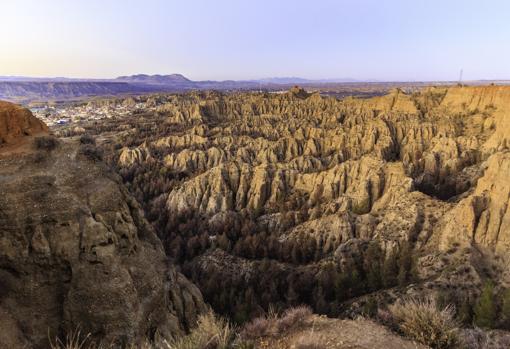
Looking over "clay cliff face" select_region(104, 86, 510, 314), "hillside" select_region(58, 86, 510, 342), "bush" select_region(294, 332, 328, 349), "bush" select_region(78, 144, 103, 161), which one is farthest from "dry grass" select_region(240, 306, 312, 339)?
"clay cliff face" select_region(104, 86, 510, 314)

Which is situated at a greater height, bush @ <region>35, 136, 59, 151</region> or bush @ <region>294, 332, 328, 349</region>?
bush @ <region>35, 136, 59, 151</region>

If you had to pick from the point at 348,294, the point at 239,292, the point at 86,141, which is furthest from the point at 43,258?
the point at 348,294

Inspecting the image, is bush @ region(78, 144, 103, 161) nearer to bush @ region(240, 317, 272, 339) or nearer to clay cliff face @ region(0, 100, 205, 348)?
clay cliff face @ region(0, 100, 205, 348)

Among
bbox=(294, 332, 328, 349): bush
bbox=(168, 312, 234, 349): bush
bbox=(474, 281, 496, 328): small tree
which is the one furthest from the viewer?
bbox=(474, 281, 496, 328): small tree

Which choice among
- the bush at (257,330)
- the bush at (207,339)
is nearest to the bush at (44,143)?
the bush at (207,339)

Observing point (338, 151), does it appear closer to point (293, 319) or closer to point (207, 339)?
point (293, 319)

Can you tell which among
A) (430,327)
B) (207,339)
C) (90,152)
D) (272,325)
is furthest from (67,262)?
(430,327)

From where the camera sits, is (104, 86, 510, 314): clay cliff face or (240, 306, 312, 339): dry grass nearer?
(240, 306, 312, 339): dry grass

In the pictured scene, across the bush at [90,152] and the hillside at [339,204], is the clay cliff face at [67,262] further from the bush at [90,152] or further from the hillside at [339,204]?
the hillside at [339,204]
